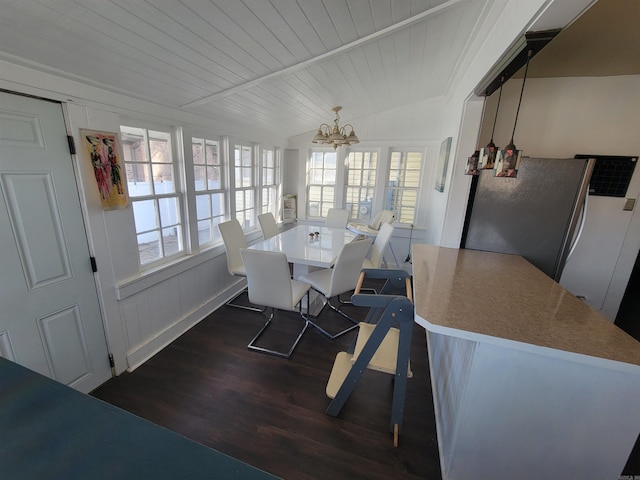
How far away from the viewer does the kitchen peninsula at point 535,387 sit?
3.22ft

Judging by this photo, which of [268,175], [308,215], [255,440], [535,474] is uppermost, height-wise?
[268,175]

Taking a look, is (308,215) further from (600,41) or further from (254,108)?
(600,41)

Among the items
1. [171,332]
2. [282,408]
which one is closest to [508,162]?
[282,408]

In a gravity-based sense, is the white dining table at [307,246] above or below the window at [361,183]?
below

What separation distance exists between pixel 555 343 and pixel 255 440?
62.8 inches

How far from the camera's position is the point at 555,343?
3.24 feet

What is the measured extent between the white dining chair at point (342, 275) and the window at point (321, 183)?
219 centimetres

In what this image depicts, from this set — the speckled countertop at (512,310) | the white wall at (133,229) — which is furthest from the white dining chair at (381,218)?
the speckled countertop at (512,310)

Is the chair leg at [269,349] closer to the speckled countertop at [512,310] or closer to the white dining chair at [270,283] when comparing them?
the white dining chair at [270,283]

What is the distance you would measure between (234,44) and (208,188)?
5.22 ft

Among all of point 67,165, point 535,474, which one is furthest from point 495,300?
point 67,165

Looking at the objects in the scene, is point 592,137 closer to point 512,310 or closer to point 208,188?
point 512,310

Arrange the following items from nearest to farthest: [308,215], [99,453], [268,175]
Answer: [99,453], [268,175], [308,215]

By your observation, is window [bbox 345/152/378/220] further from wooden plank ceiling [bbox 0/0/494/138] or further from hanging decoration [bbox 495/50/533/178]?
hanging decoration [bbox 495/50/533/178]
